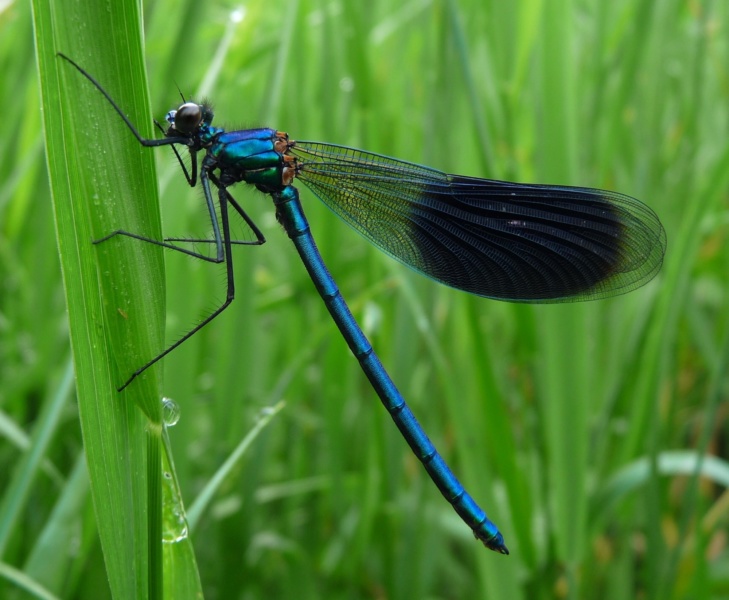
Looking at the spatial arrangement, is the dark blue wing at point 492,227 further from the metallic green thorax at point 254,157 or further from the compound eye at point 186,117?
the compound eye at point 186,117

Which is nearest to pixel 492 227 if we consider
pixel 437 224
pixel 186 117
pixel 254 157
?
pixel 437 224

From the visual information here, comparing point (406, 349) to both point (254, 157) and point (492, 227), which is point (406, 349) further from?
point (254, 157)

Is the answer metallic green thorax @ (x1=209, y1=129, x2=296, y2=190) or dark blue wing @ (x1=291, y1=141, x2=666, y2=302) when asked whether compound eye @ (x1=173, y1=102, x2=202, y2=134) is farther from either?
dark blue wing @ (x1=291, y1=141, x2=666, y2=302)

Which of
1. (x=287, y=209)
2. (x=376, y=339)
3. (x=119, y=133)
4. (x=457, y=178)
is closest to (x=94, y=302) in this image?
(x=119, y=133)

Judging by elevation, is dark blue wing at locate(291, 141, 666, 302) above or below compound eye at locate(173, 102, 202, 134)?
below

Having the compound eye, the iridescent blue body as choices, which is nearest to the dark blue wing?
the iridescent blue body

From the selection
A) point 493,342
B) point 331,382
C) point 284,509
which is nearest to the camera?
point 331,382

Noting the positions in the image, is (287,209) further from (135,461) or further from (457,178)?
(135,461)
